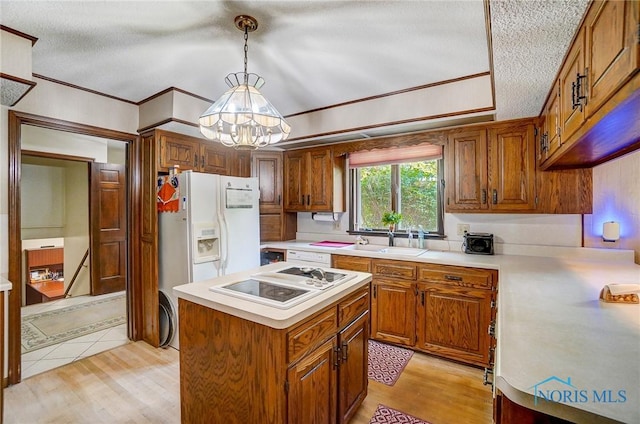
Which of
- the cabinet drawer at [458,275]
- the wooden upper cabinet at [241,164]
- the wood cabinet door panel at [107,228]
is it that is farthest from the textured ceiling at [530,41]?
the wood cabinet door panel at [107,228]

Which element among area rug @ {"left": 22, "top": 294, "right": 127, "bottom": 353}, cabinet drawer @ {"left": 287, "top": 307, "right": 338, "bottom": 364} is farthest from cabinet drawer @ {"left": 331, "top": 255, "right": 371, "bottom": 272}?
area rug @ {"left": 22, "top": 294, "right": 127, "bottom": 353}

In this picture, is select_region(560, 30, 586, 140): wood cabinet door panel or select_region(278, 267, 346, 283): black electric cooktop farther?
select_region(278, 267, 346, 283): black electric cooktop

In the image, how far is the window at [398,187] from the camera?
3240mm

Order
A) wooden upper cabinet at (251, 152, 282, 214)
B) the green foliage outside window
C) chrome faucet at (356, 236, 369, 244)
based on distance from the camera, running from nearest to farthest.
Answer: the green foliage outside window, chrome faucet at (356, 236, 369, 244), wooden upper cabinet at (251, 152, 282, 214)

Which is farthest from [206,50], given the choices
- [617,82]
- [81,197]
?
[81,197]

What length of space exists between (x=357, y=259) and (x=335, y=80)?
1747 millimetres

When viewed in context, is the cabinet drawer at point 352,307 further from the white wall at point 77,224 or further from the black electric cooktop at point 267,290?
the white wall at point 77,224

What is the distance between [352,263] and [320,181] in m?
1.16

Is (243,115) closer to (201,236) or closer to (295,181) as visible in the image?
(201,236)

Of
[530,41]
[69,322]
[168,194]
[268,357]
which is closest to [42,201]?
[69,322]

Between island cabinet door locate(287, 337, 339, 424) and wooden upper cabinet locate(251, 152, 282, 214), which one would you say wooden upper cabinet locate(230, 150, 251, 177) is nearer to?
wooden upper cabinet locate(251, 152, 282, 214)

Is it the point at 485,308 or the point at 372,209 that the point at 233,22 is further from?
the point at 485,308

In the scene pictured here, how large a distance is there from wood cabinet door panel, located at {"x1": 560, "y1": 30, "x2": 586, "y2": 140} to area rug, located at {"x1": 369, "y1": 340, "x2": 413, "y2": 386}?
2.10 meters

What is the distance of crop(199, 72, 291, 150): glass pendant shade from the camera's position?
1.78 meters
